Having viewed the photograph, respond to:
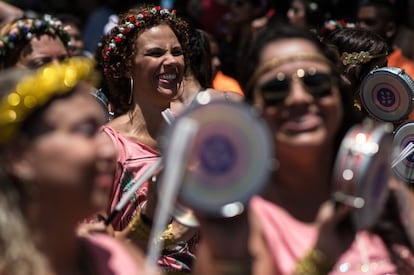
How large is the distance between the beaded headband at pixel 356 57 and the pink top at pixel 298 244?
7.82 ft

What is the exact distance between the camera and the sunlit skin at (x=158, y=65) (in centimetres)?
509

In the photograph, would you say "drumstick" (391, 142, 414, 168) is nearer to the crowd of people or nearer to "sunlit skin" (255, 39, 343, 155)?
the crowd of people

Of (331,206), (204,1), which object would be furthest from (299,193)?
(204,1)

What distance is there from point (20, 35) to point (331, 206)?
104 inches

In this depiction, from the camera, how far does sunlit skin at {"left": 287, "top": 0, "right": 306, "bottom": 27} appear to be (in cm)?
758

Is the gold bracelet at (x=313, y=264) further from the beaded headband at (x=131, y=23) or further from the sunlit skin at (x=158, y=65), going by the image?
the beaded headband at (x=131, y=23)

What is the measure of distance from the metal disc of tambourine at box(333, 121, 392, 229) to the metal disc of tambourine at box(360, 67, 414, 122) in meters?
2.03

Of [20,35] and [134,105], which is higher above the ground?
[20,35]

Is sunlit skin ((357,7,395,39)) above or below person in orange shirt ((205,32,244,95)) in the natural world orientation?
above

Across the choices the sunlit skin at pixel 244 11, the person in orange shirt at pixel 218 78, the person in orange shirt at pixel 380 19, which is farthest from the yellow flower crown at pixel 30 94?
the sunlit skin at pixel 244 11

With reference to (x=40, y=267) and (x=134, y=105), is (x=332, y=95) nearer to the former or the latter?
(x=40, y=267)

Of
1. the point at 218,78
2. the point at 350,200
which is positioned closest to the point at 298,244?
the point at 350,200

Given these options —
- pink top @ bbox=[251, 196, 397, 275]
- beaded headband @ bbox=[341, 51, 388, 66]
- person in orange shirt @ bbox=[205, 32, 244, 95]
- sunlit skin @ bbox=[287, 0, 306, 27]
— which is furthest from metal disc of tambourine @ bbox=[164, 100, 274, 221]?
sunlit skin @ bbox=[287, 0, 306, 27]

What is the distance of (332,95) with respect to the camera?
307cm
